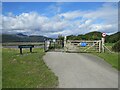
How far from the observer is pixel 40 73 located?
A: 14.2m

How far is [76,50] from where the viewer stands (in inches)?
1272

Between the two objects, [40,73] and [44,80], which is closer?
[44,80]

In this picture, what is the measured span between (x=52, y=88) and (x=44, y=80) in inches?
62.6

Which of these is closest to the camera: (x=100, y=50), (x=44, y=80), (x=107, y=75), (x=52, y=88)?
(x=52, y=88)

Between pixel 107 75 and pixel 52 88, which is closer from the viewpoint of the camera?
pixel 52 88

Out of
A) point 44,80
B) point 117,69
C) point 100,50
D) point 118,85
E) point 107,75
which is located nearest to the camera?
point 118,85

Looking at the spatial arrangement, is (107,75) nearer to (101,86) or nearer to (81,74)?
(81,74)

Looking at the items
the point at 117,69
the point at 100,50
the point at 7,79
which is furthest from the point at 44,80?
the point at 100,50

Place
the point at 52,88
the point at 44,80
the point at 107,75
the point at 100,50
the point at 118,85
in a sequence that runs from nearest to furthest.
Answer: the point at 52,88 → the point at 118,85 → the point at 44,80 → the point at 107,75 → the point at 100,50

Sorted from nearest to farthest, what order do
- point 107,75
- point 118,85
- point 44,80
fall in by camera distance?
1. point 118,85
2. point 44,80
3. point 107,75

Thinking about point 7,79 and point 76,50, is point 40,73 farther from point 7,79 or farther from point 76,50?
point 76,50

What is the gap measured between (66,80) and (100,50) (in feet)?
62.9

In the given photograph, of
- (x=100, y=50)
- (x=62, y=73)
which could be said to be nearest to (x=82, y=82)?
(x=62, y=73)

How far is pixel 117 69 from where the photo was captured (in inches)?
634
